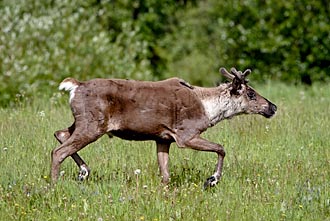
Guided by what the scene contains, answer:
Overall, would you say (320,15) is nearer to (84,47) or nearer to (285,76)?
(285,76)

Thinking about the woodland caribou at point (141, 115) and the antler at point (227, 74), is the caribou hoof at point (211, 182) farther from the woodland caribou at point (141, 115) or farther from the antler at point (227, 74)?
the antler at point (227, 74)

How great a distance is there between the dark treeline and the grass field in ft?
20.9

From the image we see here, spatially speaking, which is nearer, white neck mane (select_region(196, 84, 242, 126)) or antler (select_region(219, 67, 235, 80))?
white neck mane (select_region(196, 84, 242, 126))

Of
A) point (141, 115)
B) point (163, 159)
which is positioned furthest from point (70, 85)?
point (163, 159)

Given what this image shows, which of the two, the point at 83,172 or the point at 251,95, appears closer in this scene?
the point at 83,172

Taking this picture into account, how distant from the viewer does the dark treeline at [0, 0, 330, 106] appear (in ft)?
66.8

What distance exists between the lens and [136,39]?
24.8 m

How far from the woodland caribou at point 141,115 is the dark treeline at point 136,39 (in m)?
8.60

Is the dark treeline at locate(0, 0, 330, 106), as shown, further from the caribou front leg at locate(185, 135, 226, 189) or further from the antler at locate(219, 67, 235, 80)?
the caribou front leg at locate(185, 135, 226, 189)

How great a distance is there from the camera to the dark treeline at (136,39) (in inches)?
802

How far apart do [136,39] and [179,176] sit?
47.7 feet

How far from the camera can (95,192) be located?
916 centimetres

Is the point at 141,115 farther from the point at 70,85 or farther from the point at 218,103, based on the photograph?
the point at 218,103

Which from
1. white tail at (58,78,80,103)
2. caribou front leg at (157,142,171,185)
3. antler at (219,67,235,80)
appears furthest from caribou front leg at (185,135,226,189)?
white tail at (58,78,80,103)
